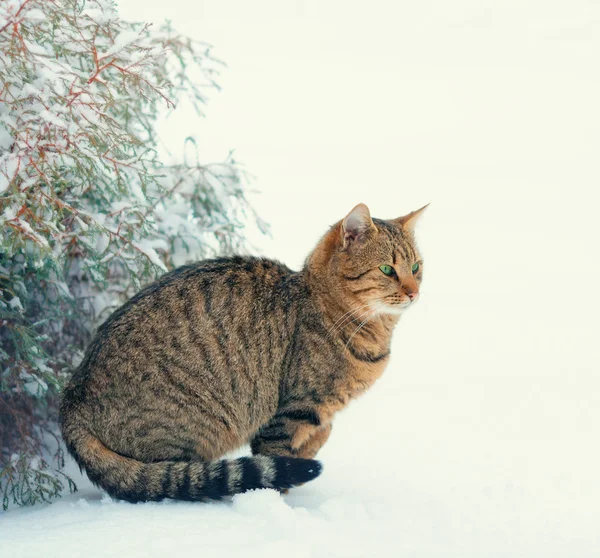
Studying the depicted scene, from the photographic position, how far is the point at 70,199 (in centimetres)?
488

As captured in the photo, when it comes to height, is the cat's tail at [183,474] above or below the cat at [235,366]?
below

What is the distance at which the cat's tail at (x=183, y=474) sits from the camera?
3562 mm

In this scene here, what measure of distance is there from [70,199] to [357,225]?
6.76 ft

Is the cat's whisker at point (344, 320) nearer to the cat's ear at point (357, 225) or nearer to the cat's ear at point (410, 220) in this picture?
→ the cat's ear at point (357, 225)

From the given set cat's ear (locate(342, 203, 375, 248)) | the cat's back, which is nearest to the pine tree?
the cat's back

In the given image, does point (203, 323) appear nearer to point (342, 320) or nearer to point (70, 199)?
point (342, 320)

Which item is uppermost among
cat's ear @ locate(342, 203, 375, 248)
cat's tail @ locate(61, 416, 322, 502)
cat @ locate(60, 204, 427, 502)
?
cat's ear @ locate(342, 203, 375, 248)

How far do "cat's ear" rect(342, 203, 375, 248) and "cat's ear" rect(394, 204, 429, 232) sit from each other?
0.37 m

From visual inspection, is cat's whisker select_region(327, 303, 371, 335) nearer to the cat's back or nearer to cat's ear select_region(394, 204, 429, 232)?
the cat's back

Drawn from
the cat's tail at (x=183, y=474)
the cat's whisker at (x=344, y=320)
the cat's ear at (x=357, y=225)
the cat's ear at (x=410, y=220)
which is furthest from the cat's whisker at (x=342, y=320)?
the cat's tail at (x=183, y=474)

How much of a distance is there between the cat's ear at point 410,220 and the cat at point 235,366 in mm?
26

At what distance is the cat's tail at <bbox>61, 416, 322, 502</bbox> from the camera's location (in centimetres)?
356

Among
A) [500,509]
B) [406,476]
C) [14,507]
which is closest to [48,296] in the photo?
[14,507]

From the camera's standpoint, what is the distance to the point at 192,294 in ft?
13.6
